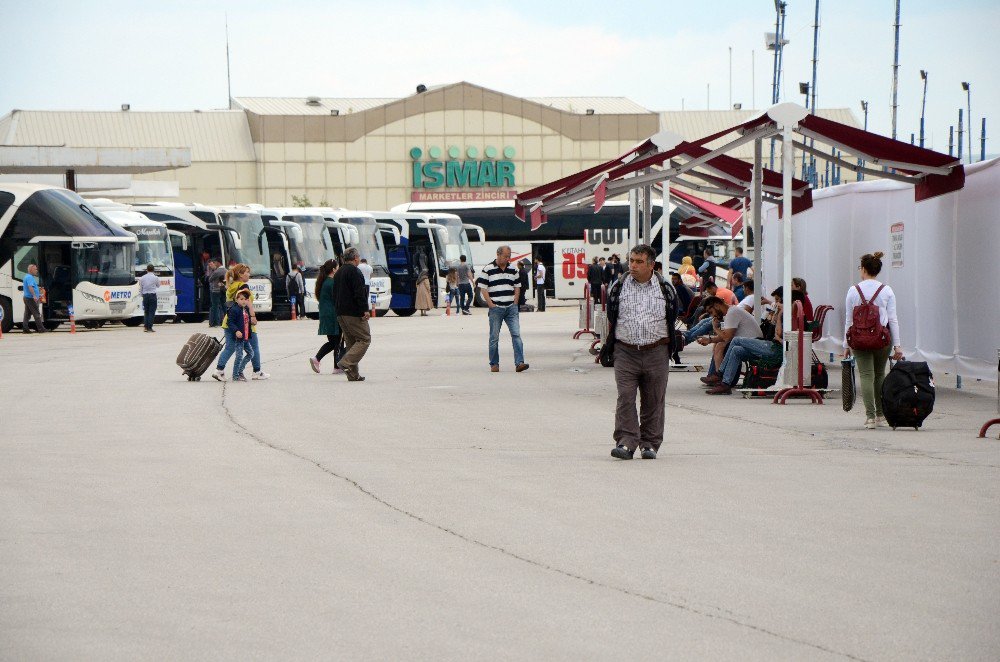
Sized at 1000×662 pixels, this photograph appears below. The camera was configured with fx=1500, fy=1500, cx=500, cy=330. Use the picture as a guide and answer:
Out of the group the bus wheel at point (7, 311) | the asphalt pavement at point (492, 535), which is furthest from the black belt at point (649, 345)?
the bus wheel at point (7, 311)

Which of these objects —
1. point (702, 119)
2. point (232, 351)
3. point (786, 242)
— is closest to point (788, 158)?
point (786, 242)

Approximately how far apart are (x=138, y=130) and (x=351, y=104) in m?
20.2

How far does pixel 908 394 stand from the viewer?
43.2ft

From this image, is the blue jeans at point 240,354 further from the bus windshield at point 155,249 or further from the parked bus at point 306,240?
the parked bus at point 306,240

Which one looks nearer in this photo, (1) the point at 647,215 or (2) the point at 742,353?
(2) the point at 742,353

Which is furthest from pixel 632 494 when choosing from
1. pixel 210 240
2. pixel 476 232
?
pixel 476 232

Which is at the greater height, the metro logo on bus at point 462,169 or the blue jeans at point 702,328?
the metro logo on bus at point 462,169

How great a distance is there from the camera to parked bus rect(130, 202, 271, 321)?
4412 cm

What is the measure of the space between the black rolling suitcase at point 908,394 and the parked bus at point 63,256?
94.2 feet

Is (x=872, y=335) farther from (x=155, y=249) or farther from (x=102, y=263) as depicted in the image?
(x=155, y=249)

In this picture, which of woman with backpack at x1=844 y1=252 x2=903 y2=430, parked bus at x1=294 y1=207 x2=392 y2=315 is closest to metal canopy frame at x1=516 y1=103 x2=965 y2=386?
woman with backpack at x1=844 y1=252 x2=903 y2=430

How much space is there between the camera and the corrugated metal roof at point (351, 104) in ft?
340

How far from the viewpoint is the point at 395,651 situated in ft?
18.1

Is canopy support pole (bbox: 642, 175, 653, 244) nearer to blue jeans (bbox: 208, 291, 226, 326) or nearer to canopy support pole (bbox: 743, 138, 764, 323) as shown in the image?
canopy support pole (bbox: 743, 138, 764, 323)
